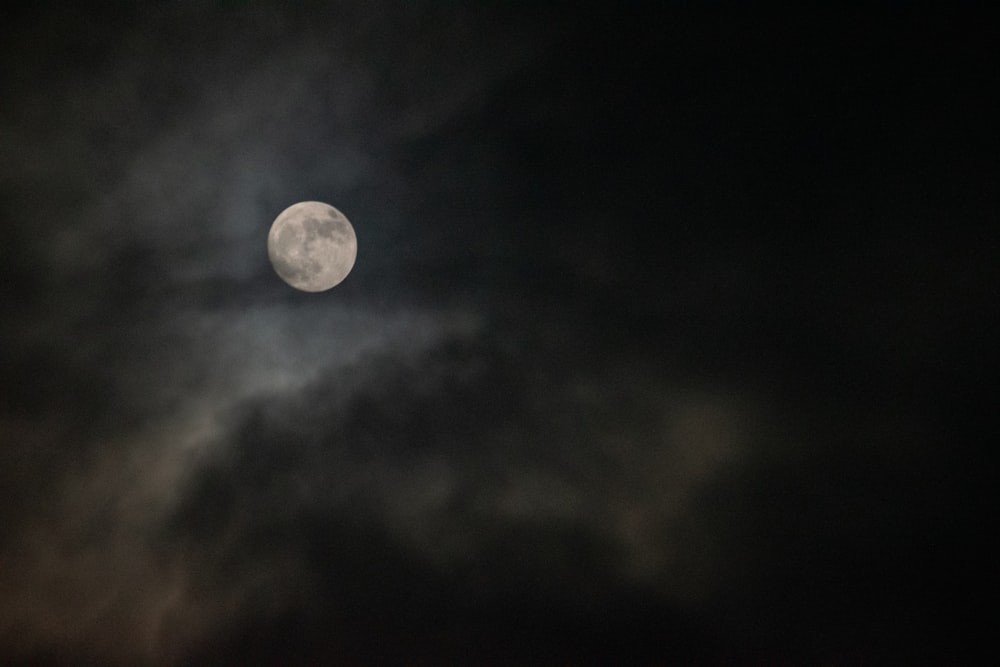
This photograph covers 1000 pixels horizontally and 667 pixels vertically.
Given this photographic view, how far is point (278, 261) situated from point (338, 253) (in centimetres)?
258

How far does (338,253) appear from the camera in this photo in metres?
25.3

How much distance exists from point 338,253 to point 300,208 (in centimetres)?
256

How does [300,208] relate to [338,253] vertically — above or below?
above

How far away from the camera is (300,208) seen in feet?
81.8

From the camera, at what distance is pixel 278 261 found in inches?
965

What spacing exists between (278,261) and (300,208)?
2.60 meters

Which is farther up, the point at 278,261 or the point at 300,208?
the point at 300,208
